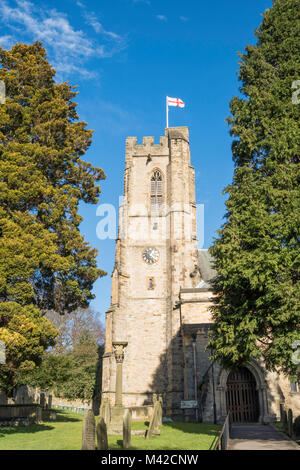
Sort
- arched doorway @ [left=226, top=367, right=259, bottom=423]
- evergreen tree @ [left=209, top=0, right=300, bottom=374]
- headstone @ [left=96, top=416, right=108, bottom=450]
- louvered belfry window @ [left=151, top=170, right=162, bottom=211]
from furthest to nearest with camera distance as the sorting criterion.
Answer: louvered belfry window @ [left=151, top=170, right=162, bottom=211] → arched doorway @ [left=226, top=367, right=259, bottom=423] → evergreen tree @ [left=209, top=0, right=300, bottom=374] → headstone @ [left=96, top=416, right=108, bottom=450]

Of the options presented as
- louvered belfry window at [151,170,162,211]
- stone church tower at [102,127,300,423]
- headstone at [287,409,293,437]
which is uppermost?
louvered belfry window at [151,170,162,211]

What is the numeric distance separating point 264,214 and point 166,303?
17738 mm

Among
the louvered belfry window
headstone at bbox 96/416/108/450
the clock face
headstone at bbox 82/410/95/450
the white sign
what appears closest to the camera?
headstone at bbox 82/410/95/450

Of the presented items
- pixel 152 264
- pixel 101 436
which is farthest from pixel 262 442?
pixel 152 264

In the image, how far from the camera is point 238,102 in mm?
15828

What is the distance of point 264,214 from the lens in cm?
1273

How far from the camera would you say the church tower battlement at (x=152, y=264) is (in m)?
27.5

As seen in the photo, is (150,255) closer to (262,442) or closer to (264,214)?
(264,214)

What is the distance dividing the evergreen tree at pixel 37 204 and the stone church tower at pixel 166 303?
24.5 feet

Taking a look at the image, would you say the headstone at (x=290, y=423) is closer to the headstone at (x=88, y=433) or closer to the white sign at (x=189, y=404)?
the headstone at (x=88, y=433)

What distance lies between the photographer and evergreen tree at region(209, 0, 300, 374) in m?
11.5

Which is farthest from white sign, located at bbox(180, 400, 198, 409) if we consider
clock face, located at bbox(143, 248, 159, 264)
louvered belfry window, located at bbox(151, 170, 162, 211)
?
louvered belfry window, located at bbox(151, 170, 162, 211)

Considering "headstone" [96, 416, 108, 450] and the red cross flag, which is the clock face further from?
"headstone" [96, 416, 108, 450]
